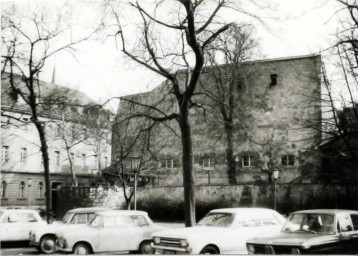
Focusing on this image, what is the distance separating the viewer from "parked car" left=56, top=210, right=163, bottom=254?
8062 millimetres

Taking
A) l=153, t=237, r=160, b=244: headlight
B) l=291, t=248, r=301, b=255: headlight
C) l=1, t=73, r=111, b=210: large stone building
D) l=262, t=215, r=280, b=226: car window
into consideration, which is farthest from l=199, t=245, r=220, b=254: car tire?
l=1, t=73, r=111, b=210: large stone building

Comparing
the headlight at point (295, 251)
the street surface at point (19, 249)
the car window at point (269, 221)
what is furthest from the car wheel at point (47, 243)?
the headlight at point (295, 251)

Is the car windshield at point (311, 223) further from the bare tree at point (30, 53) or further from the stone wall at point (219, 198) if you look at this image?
the bare tree at point (30, 53)

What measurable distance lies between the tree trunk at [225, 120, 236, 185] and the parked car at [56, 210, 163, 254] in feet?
8.32

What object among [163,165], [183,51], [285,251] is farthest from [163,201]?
[285,251]

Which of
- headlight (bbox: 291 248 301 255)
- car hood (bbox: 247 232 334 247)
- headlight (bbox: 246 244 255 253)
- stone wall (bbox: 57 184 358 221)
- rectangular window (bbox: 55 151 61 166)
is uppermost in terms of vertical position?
rectangular window (bbox: 55 151 61 166)

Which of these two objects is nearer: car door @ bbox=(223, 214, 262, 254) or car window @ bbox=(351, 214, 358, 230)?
car window @ bbox=(351, 214, 358, 230)

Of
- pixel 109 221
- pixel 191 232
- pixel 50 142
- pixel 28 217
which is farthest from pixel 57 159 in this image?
pixel 191 232

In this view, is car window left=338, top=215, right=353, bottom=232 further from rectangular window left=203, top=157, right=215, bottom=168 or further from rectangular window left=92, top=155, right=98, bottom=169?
rectangular window left=92, top=155, right=98, bottom=169

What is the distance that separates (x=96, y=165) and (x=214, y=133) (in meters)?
2.62

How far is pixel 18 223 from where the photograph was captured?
10078 mm

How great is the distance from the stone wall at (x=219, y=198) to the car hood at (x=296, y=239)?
1190 millimetres

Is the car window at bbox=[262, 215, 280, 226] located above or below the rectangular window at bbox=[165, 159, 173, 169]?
below

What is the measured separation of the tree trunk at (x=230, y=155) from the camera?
969 centimetres
